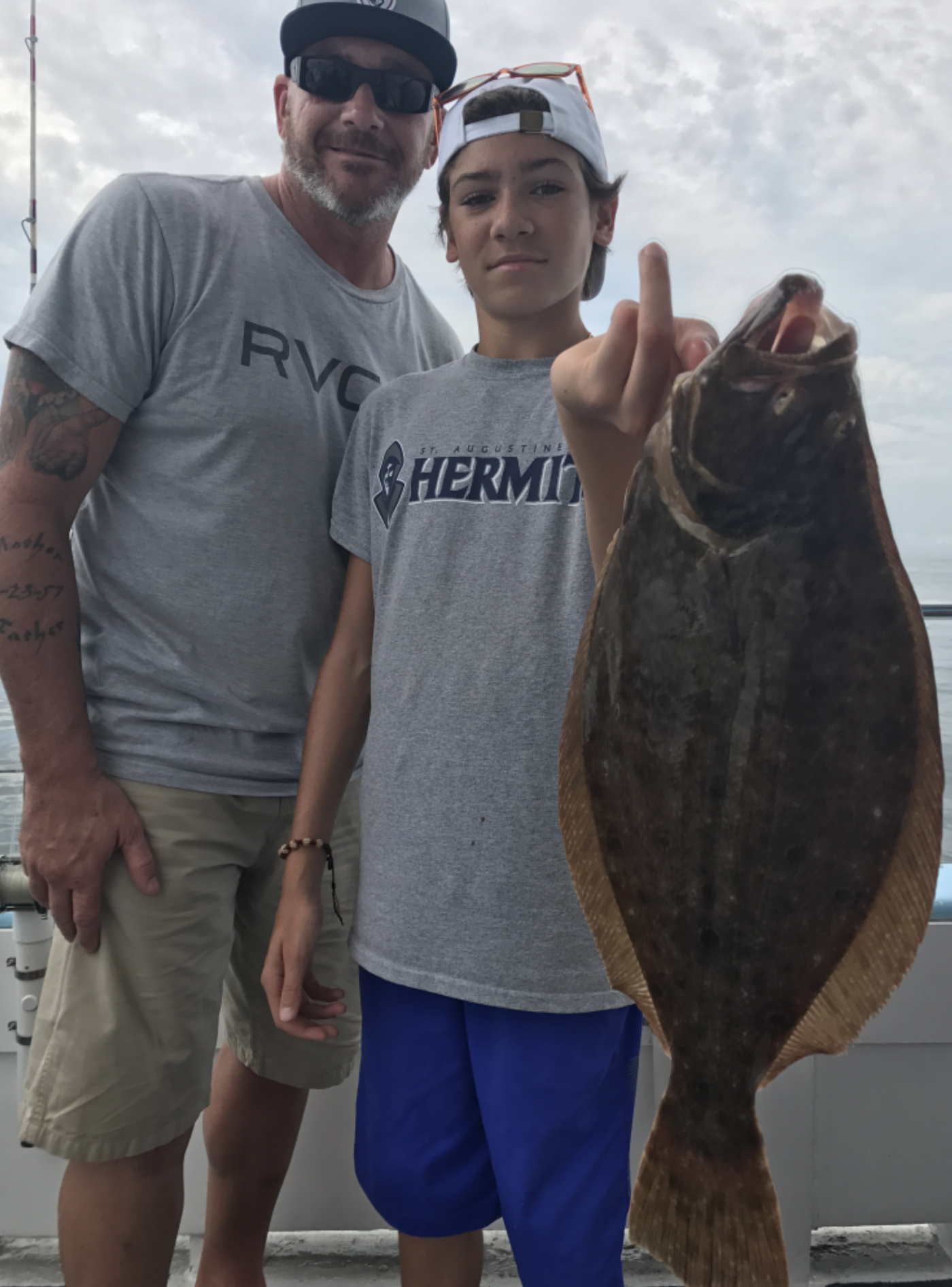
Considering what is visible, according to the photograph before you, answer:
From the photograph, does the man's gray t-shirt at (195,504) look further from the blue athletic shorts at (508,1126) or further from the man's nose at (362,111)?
the blue athletic shorts at (508,1126)

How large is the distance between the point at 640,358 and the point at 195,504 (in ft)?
3.79

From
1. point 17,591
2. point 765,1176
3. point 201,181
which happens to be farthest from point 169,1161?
point 201,181

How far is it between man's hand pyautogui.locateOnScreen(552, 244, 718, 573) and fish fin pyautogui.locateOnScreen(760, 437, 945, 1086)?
0.62 ft

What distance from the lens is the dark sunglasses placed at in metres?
1.77

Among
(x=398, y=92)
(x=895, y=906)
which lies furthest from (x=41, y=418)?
(x=895, y=906)

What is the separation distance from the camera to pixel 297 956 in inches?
51.7

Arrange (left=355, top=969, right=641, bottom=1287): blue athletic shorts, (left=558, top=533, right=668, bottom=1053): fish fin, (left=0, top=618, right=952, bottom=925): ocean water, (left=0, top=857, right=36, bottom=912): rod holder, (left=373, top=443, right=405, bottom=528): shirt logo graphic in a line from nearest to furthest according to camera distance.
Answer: (left=558, top=533, right=668, bottom=1053): fish fin, (left=355, top=969, right=641, bottom=1287): blue athletic shorts, (left=373, top=443, right=405, bottom=528): shirt logo graphic, (left=0, top=857, right=36, bottom=912): rod holder, (left=0, top=618, right=952, bottom=925): ocean water

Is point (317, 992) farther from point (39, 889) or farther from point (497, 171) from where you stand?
point (497, 171)

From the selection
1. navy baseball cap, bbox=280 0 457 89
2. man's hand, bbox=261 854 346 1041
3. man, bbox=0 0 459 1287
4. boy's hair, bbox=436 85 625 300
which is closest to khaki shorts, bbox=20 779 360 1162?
man, bbox=0 0 459 1287

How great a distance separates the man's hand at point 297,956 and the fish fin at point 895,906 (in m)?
0.74

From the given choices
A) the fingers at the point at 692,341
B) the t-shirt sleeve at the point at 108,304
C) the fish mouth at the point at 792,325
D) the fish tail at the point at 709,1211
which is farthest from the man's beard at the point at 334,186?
the fish tail at the point at 709,1211

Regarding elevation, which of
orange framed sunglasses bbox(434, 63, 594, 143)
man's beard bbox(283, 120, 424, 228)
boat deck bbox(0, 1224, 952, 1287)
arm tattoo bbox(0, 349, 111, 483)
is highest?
man's beard bbox(283, 120, 424, 228)

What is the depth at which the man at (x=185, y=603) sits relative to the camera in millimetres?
1543

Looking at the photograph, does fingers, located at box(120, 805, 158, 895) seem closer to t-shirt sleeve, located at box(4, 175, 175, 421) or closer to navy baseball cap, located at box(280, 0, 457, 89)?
t-shirt sleeve, located at box(4, 175, 175, 421)
